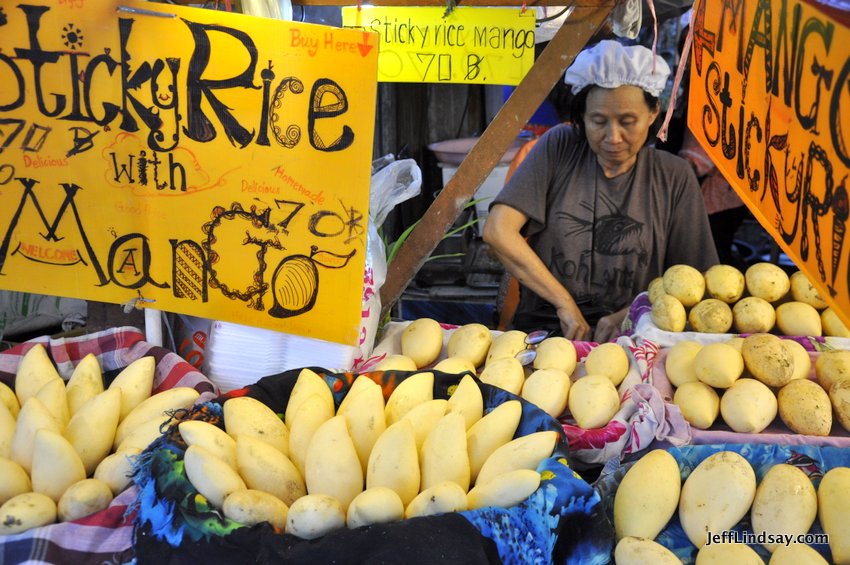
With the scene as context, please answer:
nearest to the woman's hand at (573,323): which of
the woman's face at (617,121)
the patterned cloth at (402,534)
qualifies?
the woman's face at (617,121)

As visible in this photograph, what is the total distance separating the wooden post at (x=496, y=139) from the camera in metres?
1.85

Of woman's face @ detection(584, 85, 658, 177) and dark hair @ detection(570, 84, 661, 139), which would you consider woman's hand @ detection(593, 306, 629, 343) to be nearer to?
woman's face @ detection(584, 85, 658, 177)

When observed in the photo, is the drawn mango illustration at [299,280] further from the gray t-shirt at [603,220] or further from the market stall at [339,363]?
the gray t-shirt at [603,220]

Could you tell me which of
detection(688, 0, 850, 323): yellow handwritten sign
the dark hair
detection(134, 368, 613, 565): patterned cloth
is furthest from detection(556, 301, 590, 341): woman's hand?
detection(134, 368, 613, 565): patterned cloth

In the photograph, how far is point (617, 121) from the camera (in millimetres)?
2682

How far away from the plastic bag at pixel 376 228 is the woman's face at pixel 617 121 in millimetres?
1000

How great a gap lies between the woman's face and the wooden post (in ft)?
2.69

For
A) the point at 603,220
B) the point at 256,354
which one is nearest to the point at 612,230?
the point at 603,220

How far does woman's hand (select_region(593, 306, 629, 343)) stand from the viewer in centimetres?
254

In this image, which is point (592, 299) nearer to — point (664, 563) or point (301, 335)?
point (301, 335)

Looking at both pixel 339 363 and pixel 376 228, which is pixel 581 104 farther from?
pixel 339 363

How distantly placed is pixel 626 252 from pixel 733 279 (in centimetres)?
60

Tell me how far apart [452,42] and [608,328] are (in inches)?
41.3
